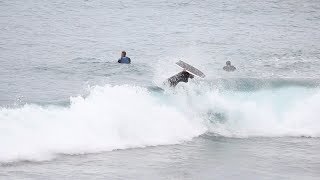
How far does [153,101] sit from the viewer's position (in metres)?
24.2

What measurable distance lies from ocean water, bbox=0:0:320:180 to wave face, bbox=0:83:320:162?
46 mm

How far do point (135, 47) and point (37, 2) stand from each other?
16.8 meters

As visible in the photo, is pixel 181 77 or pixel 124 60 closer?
pixel 181 77

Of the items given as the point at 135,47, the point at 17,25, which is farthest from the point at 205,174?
the point at 17,25

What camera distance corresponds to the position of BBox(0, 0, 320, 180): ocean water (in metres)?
19.5

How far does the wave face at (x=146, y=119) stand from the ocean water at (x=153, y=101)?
0.15 feet

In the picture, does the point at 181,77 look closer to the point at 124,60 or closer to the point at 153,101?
the point at 153,101

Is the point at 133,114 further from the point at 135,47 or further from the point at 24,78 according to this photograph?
the point at 135,47

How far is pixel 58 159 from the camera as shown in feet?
63.8

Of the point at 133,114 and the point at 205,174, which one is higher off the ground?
the point at 133,114

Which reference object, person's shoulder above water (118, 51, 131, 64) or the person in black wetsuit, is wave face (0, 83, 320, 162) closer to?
the person in black wetsuit

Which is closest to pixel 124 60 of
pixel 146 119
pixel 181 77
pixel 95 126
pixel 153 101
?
pixel 153 101

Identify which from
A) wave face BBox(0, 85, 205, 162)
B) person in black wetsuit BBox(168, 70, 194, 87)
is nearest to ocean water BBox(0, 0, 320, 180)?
wave face BBox(0, 85, 205, 162)

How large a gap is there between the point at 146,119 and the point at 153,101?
1.42 m
